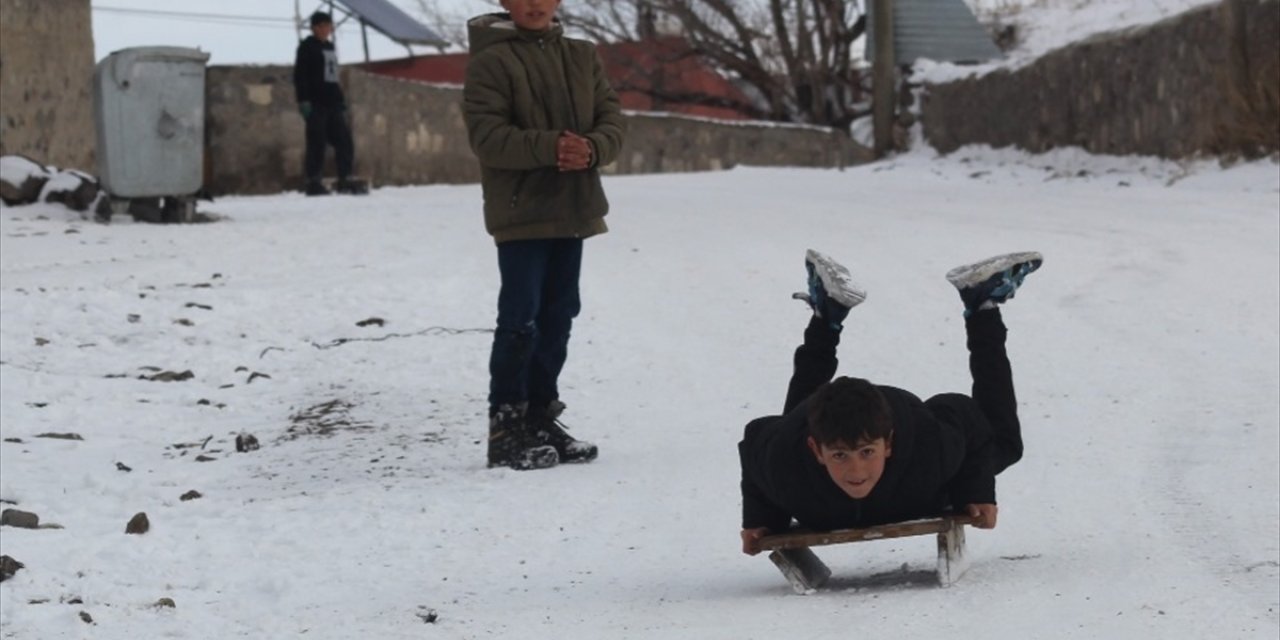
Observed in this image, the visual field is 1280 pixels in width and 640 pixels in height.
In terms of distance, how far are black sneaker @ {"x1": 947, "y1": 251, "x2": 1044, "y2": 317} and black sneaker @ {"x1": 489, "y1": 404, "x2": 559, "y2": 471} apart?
1563mm

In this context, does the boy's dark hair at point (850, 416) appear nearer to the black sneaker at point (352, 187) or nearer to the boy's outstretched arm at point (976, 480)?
the boy's outstretched arm at point (976, 480)

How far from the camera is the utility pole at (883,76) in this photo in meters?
21.1

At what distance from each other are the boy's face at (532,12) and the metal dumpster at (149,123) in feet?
23.5

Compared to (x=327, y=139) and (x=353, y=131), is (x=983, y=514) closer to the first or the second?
(x=327, y=139)

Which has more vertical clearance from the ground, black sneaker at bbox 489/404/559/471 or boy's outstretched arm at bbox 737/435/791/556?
boy's outstretched arm at bbox 737/435/791/556

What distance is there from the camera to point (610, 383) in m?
7.04

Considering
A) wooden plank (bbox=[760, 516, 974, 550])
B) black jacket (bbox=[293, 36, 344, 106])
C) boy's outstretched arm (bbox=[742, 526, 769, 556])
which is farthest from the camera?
black jacket (bbox=[293, 36, 344, 106])

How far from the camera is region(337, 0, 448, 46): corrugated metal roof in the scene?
29142 mm

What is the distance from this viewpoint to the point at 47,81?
14484 mm

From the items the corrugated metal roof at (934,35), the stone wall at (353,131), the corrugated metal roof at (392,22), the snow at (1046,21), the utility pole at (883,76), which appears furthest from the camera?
the corrugated metal roof at (392,22)

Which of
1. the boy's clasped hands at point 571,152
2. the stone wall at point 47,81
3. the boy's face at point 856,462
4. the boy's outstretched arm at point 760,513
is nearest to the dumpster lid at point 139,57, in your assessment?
the stone wall at point 47,81

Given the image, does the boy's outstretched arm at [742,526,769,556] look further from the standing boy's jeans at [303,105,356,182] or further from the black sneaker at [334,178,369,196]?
the black sneaker at [334,178,369,196]

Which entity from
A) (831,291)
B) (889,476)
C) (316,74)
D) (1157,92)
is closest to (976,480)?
(889,476)

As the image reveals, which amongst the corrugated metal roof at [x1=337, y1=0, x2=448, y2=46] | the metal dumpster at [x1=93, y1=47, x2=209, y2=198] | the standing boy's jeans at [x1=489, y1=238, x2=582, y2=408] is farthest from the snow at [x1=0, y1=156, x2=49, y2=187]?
the corrugated metal roof at [x1=337, y1=0, x2=448, y2=46]
